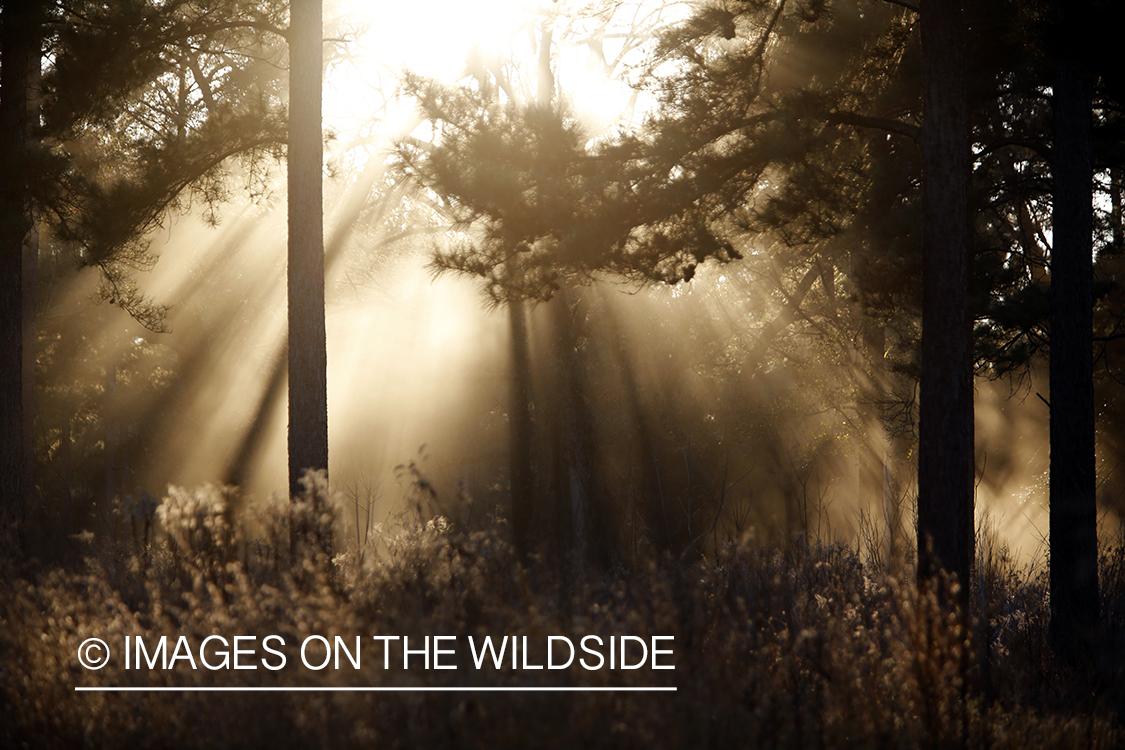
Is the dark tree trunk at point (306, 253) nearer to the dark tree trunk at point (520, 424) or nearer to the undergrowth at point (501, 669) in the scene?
the undergrowth at point (501, 669)

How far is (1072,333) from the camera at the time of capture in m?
7.76

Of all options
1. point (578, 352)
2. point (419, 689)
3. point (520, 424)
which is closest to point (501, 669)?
point (419, 689)

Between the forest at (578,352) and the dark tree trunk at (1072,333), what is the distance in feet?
0.11

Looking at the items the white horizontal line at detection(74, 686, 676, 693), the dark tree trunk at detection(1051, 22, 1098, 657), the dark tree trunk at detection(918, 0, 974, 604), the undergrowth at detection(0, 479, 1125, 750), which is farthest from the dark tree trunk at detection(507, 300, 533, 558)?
the white horizontal line at detection(74, 686, 676, 693)

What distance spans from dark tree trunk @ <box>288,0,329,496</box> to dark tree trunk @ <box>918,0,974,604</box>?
6.06 m

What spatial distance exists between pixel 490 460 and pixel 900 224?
63.0 feet

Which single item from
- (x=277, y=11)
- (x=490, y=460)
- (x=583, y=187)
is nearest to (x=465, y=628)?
(x=583, y=187)

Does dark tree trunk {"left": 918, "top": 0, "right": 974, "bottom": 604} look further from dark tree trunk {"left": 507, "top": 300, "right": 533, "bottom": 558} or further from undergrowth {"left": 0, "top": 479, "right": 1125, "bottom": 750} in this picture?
dark tree trunk {"left": 507, "top": 300, "right": 533, "bottom": 558}

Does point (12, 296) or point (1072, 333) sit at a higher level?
point (12, 296)

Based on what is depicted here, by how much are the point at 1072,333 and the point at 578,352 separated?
1440 centimetres

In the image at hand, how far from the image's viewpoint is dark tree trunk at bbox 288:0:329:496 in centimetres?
877

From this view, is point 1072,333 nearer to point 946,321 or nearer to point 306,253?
point 946,321

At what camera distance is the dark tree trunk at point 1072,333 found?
771 centimetres

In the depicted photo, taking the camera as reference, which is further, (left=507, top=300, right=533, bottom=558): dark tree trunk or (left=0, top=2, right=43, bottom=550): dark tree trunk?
(left=507, top=300, right=533, bottom=558): dark tree trunk
